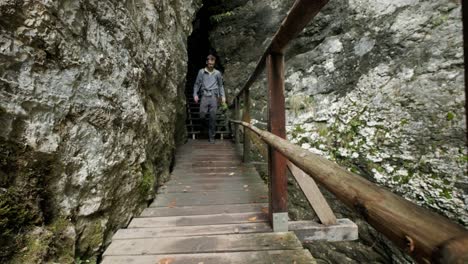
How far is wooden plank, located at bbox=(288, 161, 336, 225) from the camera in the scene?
1.98m

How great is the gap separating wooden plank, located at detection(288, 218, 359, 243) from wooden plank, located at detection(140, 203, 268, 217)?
57 centimetres

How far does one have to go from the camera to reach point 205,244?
1.91m

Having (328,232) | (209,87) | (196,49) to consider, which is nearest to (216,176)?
(328,232)

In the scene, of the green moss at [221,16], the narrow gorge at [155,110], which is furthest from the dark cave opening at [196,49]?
the narrow gorge at [155,110]

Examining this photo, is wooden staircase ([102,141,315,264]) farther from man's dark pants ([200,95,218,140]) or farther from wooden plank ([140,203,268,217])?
man's dark pants ([200,95,218,140])

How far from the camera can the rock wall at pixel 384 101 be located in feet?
11.2

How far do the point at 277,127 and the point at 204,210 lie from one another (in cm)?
120

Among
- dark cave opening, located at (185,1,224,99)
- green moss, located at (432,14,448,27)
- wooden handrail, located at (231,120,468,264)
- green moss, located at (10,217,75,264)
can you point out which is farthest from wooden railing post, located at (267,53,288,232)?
dark cave opening, located at (185,1,224,99)

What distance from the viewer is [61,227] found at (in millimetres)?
1567

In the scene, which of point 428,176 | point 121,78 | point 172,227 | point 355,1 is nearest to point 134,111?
point 121,78

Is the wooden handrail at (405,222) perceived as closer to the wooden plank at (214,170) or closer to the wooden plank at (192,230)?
the wooden plank at (192,230)

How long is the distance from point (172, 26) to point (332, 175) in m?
4.01

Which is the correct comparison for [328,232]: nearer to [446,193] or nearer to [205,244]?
[205,244]

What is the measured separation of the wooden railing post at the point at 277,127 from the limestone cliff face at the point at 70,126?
1.25 metres
